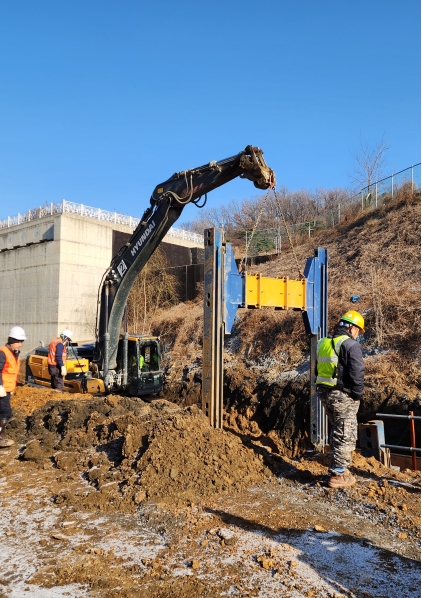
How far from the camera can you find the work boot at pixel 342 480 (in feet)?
16.0

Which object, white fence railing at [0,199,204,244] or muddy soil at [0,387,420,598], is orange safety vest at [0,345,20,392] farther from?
white fence railing at [0,199,204,244]

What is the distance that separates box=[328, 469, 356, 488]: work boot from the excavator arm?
452cm

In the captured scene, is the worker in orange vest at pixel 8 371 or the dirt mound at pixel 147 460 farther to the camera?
the worker in orange vest at pixel 8 371

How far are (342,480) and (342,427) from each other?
1.72 feet

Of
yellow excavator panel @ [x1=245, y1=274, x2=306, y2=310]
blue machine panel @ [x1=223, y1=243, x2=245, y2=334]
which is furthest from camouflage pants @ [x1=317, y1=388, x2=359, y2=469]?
yellow excavator panel @ [x1=245, y1=274, x2=306, y2=310]

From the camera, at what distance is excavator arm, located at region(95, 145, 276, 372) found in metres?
7.71

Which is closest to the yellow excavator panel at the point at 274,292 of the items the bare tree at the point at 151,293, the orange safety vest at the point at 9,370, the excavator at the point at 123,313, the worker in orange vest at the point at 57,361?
the excavator at the point at 123,313

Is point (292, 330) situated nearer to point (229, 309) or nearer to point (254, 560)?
point (229, 309)

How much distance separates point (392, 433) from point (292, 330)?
16.5 ft

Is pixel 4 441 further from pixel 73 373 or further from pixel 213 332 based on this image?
pixel 73 373

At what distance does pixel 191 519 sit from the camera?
4.20m

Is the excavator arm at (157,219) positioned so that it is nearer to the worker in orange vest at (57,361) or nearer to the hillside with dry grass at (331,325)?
the worker in orange vest at (57,361)

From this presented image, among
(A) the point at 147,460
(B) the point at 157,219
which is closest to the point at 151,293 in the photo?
(B) the point at 157,219

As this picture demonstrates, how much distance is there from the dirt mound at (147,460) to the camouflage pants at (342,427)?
2.70 ft
